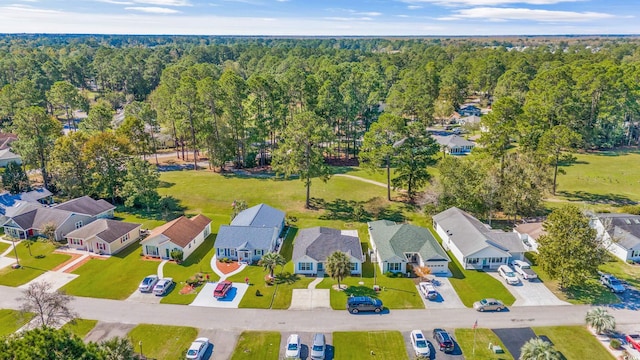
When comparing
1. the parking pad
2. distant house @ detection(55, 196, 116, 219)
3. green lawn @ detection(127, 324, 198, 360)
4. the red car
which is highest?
distant house @ detection(55, 196, 116, 219)

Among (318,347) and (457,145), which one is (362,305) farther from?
(457,145)

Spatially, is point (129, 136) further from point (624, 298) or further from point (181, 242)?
point (624, 298)

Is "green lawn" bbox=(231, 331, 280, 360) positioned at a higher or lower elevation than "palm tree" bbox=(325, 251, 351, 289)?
lower

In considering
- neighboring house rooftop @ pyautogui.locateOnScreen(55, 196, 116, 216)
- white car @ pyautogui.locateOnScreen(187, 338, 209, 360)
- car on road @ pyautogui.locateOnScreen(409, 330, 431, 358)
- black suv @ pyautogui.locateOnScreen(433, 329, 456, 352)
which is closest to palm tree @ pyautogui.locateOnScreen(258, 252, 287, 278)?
white car @ pyautogui.locateOnScreen(187, 338, 209, 360)

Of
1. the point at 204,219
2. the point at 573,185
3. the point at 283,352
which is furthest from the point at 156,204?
the point at 573,185

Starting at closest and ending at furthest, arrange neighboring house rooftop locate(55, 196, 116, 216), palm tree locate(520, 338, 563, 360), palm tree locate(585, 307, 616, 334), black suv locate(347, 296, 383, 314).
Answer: palm tree locate(520, 338, 563, 360)
palm tree locate(585, 307, 616, 334)
black suv locate(347, 296, 383, 314)
neighboring house rooftop locate(55, 196, 116, 216)

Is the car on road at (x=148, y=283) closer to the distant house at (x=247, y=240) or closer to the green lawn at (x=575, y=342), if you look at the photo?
the distant house at (x=247, y=240)

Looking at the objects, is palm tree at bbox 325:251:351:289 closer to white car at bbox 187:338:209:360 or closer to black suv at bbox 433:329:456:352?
black suv at bbox 433:329:456:352

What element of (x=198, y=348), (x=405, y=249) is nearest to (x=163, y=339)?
(x=198, y=348)
